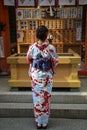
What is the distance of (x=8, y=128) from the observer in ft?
13.7

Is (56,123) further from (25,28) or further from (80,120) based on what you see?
(25,28)

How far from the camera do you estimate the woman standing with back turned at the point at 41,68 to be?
3.91m

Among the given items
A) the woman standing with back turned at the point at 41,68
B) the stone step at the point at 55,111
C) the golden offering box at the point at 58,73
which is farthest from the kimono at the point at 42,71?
the golden offering box at the point at 58,73

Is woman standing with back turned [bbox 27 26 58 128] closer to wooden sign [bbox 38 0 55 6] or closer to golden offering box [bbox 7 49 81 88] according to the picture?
golden offering box [bbox 7 49 81 88]

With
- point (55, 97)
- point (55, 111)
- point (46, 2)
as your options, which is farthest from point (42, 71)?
point (46, 2)

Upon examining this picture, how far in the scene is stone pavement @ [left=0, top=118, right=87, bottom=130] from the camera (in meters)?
4.20

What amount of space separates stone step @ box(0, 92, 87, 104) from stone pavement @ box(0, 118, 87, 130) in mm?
536

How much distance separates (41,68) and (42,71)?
5 centimetres

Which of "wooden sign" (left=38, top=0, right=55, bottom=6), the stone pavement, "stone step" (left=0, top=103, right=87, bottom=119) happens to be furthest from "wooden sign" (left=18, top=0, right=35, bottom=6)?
the stone pavement

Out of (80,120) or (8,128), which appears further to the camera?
(80,120)

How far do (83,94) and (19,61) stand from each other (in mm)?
1551

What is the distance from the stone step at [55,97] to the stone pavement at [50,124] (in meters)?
0.54

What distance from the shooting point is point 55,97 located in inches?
197

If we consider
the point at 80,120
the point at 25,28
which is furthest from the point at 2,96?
the point at 25,28
